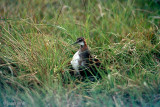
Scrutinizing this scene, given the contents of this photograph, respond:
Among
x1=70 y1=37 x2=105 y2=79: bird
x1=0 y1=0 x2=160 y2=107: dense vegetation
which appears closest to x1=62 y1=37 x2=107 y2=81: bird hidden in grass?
x1=70 y1=37 x2=105 y2=79: bird

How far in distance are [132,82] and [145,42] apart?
3.48 ft

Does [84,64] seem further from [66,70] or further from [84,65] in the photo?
[66,70]

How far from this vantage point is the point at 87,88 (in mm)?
3193

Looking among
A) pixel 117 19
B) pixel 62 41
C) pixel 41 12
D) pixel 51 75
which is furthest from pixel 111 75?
pixel 41 12

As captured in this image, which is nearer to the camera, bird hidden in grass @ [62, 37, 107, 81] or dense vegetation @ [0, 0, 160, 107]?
dense vegetation @ [0, 0, 160, 107]

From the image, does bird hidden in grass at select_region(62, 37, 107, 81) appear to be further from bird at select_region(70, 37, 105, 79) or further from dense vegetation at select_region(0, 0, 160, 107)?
dense vegetation at select_region(0, 0, 160, 107)

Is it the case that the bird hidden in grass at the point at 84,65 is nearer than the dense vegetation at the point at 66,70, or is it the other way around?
the dense vegetation at the point at 66,70

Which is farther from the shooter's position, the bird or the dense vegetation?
the bird

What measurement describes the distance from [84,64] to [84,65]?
0.06ft

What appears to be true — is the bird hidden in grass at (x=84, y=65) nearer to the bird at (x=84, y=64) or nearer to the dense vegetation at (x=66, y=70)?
the bird at (x=84, y=64)

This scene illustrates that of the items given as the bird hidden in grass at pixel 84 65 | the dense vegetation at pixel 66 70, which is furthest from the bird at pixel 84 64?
the dense vegetation at pixel 66 70

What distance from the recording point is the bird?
336 centimetres

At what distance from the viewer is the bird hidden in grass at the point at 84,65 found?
11.0 ft

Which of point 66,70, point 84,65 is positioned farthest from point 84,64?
point 66,70
